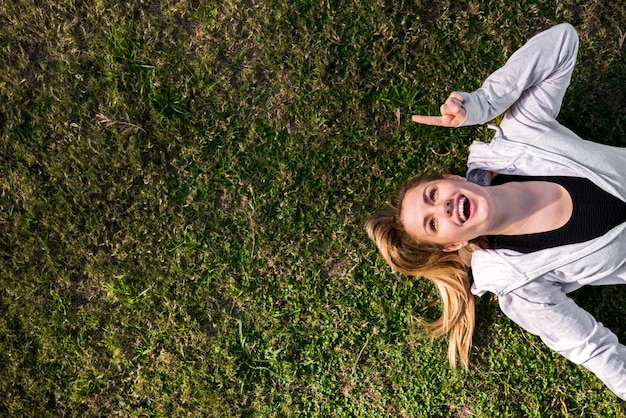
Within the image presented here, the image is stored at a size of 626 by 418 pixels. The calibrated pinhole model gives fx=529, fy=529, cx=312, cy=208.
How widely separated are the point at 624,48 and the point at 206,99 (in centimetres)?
301

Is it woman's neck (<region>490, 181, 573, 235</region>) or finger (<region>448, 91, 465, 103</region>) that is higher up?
finger (<region>448, 91, 465, 103</region>)

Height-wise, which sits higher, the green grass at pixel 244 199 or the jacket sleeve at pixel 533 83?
the jacket sleeve at pixel 533 83

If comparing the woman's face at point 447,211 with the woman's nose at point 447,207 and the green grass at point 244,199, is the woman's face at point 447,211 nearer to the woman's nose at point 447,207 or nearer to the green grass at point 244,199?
the woman's nose at point 447,207

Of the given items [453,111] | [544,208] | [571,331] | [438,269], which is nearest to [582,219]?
[544,208]

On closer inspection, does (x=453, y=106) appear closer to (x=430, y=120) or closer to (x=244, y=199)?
(x=430, y=120)

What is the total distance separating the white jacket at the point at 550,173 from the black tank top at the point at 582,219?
5cm

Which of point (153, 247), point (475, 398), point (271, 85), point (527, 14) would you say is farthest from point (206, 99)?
point (475, 398)

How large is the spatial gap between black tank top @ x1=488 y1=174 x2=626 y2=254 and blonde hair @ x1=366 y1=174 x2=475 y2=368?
0.50 meters

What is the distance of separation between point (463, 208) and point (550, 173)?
28.0 inches

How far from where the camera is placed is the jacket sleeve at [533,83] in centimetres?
323

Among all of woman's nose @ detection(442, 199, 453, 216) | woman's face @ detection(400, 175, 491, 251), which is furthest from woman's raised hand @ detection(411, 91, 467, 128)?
woman's nose @ detection(442, 199, 453, 216)

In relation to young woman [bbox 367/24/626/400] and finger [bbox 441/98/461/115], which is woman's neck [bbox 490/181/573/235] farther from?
finger [bbox 441/98/461/115]

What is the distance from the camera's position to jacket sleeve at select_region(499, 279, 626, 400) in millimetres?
3314

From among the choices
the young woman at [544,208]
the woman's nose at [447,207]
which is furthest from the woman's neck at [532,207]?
the woman's nose at [447,207]
